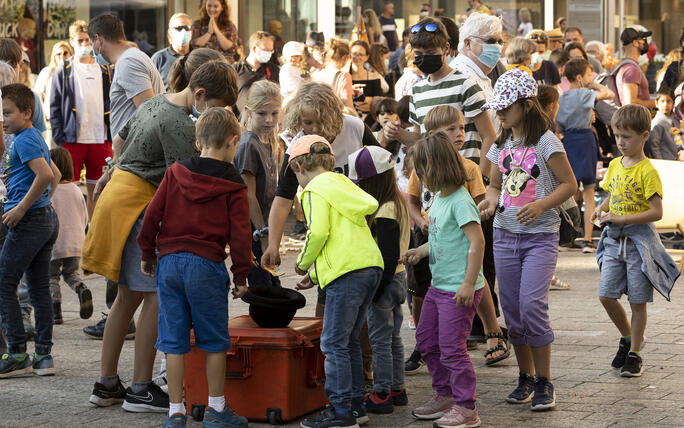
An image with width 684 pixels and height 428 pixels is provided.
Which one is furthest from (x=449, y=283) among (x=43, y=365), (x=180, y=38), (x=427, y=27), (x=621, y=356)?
(x=180, y=38)

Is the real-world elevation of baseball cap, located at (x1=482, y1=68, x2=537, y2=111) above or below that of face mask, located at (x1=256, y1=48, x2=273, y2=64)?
below

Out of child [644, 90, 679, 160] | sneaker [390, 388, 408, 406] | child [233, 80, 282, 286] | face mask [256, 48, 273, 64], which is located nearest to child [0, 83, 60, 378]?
child [233, 80, 282, 286]

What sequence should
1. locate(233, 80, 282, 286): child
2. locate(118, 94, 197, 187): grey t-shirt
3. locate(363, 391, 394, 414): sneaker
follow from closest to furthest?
locate(363, 391, 394, 414): sneaker < locate(118, 94, 197, 187): grey t-shirt < locate(233, 80, 282, 286): child

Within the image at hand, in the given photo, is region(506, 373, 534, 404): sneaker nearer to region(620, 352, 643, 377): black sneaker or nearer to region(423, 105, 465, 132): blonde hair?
region(620, 352, 643, 377): black sneaker

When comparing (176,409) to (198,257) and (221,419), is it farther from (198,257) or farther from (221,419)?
(198,257)

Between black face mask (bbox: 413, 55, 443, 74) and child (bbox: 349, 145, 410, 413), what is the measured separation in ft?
4.52

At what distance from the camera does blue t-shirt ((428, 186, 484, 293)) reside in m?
5.60

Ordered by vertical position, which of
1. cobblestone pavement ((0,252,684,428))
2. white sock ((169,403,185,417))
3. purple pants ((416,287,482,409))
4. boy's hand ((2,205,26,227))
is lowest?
cobblestone pavement ((0,252,684,428))

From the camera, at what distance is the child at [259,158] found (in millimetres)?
6562

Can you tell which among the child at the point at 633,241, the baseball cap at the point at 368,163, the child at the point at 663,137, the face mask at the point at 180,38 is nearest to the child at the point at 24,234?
the baseball cap at the point at 368,163

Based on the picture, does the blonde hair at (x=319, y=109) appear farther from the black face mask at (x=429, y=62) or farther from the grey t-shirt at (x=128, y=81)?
the grey t-shirt at (x=128, y=81)

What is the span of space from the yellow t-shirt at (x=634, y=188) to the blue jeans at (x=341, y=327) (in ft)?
6.77

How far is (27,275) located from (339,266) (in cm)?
253

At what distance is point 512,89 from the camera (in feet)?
19.5
